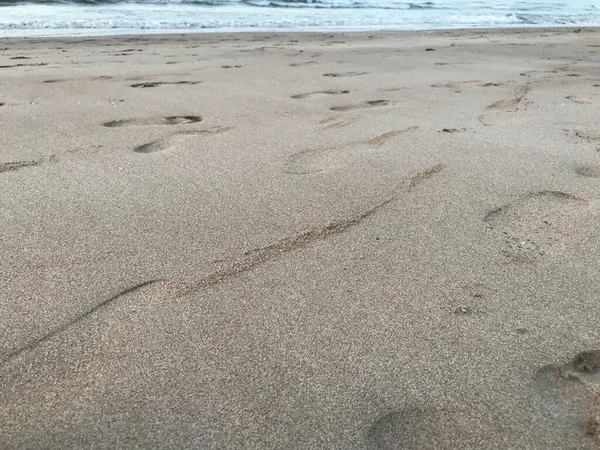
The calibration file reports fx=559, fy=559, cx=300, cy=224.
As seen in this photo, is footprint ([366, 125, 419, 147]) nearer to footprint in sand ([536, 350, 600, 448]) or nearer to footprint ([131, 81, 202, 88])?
footprint in sand ([536, 350, 600, 448])

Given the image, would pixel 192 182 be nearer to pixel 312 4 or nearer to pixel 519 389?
pixel 519 389

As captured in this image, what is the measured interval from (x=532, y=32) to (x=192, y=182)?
906 centimetres

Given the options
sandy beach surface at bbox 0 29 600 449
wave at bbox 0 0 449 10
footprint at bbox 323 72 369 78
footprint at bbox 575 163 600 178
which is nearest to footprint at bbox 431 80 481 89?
footprint at bbox 323 72 369 78

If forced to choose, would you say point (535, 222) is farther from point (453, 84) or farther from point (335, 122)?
point (453, 84)

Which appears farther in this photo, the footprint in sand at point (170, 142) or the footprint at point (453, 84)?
the footprint at point (453, 84)

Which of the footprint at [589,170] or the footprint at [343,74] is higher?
the footprint at [343,74]

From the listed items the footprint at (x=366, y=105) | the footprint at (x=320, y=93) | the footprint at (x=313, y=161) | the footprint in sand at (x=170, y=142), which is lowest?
the footprint at (x=313, y=161)

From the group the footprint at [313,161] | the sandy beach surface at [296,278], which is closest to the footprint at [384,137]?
the sandy beach surface at [296,278]

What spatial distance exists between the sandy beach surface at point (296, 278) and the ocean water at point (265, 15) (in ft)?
19.8

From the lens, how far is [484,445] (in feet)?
2.90

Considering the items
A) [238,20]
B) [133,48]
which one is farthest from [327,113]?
[238,20]

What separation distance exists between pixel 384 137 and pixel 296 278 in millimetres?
1219

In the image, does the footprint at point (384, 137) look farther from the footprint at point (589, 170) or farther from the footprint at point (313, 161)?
the footprint at point (589, 170)

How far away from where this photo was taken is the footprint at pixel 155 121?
2476mm
